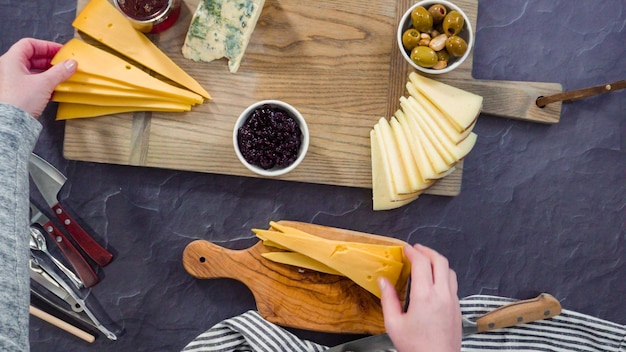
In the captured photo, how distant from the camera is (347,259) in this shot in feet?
5.06

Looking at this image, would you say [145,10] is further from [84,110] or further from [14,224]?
[14,224]

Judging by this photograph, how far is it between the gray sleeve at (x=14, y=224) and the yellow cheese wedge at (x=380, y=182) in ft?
2.66

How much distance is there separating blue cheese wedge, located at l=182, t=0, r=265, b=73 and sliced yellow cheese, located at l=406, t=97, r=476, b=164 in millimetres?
447

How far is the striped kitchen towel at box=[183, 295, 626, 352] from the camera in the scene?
62.9 inches

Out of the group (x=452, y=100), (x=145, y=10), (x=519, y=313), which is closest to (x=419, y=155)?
(x=452, y=100)

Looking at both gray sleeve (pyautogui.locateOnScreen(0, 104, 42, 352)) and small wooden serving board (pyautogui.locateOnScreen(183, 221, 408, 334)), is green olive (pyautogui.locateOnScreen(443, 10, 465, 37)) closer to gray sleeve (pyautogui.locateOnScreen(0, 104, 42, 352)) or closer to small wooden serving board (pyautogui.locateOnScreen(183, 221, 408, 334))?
small wooden serving board (pyautogui.locateOnScreen(183, 221, 408, 334))

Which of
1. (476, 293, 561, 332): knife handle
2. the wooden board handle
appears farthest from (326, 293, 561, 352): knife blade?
the wooden board handle

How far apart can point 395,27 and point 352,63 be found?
147 millimetres

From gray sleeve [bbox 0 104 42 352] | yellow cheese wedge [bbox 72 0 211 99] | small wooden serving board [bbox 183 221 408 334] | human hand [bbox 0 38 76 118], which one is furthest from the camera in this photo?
small wooden serving board [bbox 183 221 408 334]

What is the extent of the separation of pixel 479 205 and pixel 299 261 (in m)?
0.55

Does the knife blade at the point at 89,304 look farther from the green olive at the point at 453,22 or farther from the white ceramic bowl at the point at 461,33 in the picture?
the green olive at the point at 453,22

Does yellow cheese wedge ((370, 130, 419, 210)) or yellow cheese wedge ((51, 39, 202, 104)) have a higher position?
yellow cheese wedge ((51, 39, 202, 104))

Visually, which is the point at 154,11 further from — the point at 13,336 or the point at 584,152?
the point at 584,152

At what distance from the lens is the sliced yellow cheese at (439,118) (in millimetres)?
1574
